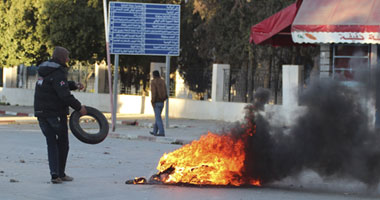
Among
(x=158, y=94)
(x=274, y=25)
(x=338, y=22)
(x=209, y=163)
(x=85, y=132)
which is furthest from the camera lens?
(x=274, y=25)

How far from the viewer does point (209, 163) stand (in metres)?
9.12

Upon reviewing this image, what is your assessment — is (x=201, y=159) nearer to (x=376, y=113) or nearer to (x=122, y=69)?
(x=376, y=113)

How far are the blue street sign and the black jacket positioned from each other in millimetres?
11668

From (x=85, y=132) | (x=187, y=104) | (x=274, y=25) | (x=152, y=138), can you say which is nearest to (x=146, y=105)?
(x=187, y=104)

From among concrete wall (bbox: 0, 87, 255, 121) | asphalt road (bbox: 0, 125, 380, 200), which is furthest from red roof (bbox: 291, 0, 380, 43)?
asphalt road (bbox: 0, 125, 380, 200)

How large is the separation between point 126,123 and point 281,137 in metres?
15.5

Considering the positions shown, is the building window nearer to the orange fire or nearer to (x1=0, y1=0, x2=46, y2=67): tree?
the orange fire

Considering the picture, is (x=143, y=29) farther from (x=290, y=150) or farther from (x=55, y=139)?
(x=290, y=150)

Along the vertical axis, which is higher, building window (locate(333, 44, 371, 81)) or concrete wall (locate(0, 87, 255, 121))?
building window (locate(333, 44, 371, 81))

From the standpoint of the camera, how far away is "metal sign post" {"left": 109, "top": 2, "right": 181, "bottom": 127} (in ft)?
70.1

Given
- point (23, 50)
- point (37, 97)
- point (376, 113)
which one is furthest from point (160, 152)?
point (23, 50)

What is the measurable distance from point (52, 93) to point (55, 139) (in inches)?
24.5

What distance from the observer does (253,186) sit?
9.45 meters

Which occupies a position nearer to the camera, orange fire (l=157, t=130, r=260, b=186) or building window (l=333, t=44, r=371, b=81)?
orange fire (l=157, t=130, r=260, b=186)
